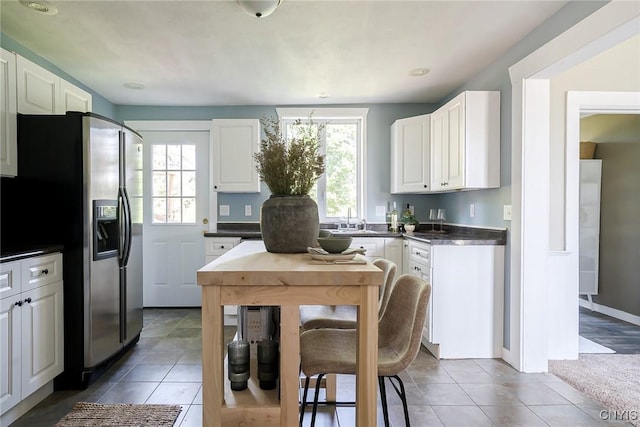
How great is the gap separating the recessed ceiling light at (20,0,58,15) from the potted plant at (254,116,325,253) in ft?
5.75

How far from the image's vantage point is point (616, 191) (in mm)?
3973

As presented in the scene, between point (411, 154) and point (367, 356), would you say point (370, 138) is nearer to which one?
point (411, 154)

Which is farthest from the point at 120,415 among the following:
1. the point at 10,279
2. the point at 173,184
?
the point at 173,184

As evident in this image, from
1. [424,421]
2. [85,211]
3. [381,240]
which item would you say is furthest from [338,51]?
[424,421]

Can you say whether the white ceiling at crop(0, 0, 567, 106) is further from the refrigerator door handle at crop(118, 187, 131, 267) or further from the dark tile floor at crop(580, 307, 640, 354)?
the dark tile floor at crop(580, 307, 640, 354)

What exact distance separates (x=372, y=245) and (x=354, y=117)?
1.56 m

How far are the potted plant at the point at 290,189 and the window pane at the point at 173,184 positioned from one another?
10.2 ft

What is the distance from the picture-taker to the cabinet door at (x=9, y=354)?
1852mm

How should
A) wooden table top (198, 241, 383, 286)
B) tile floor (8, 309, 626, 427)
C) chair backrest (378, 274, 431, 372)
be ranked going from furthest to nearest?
tile floor (8, 309, 626, 427), chair backrest (378, 274, 431, 372), wooden table top (198, 241, 383, 286)

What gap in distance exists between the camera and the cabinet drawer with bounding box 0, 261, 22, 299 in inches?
72.9

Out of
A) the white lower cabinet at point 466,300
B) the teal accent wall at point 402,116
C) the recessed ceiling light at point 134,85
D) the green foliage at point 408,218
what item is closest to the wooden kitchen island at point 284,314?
the white lower cabinet at point 466,300

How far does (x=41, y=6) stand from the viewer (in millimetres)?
2158

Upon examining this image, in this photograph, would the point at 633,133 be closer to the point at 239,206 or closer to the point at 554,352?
the point at 554,352

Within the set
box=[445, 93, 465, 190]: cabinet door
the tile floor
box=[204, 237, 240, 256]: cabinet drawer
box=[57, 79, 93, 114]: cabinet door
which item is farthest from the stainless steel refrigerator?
box=[445, 93, 465, 190]: cabinet door
